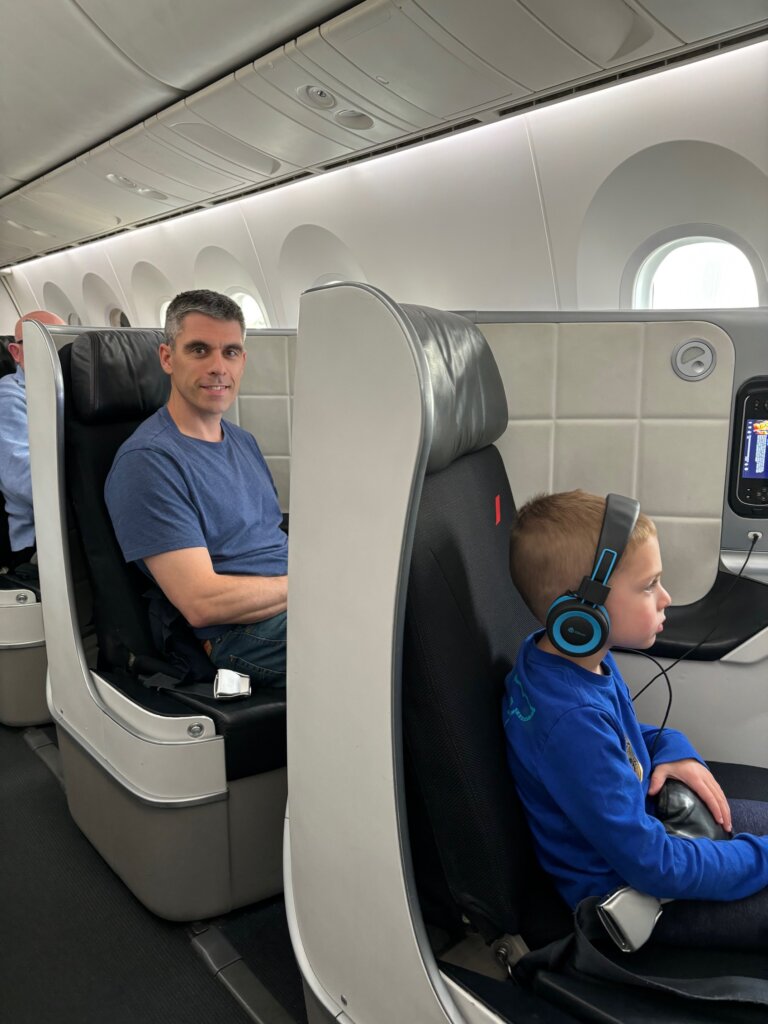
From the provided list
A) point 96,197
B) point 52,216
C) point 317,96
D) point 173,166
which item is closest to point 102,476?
point 317,96

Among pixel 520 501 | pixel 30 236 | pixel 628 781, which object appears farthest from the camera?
pixel 30 236

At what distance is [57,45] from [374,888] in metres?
4.66

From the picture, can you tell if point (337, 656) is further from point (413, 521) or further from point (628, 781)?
point (628, 781)

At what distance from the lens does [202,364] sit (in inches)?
93.4

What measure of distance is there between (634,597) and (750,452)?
3.60ft

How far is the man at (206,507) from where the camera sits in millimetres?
2148

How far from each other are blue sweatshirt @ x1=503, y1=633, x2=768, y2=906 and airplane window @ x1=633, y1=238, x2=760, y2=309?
13.8ft

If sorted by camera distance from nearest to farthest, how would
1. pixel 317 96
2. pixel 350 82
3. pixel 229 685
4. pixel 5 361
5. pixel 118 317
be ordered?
pixel 229 685 < pixel 5 361 < pixel 350 82 < pixel 317 96 < pixel 118 317

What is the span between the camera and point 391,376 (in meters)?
1.08

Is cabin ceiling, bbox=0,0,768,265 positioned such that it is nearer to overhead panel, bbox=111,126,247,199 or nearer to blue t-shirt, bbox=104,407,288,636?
overhead panel, bbox=111,126,247,199

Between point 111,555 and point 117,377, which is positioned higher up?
point 117,377

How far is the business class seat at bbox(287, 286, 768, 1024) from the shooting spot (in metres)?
1.10

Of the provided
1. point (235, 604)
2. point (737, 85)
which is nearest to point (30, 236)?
point (737, 85)

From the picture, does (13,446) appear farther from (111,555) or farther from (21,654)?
(111,555)
